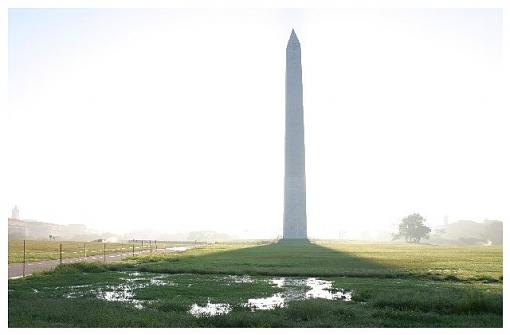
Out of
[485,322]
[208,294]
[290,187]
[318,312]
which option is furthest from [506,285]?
[290,187]

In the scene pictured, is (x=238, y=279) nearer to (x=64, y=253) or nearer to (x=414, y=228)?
(x=64, y=253)

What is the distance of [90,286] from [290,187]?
68.8 metres

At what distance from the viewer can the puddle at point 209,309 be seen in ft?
45.7

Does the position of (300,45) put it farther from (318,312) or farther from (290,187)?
(318,312)

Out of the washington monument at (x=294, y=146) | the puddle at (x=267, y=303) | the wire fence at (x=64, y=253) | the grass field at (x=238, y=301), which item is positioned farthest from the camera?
the washington monument at (x=294, y=146)

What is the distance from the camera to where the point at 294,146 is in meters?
87.1

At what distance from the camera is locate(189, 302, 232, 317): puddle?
45.7ft

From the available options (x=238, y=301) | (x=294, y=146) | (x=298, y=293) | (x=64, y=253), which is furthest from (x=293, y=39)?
(x=238, y=301)

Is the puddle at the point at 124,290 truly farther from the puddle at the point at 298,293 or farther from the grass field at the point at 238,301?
the puddle at the point at 298,293

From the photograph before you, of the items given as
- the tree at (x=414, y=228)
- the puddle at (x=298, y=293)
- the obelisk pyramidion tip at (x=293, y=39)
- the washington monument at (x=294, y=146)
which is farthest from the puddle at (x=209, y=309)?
the tree at (x=414, y=228)

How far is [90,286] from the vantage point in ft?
65.3

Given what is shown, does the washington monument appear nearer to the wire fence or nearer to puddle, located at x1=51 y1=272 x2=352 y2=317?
the wire fence

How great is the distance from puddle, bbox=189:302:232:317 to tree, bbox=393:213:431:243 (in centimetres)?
11551

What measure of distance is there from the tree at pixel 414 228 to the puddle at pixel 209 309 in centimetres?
11551
